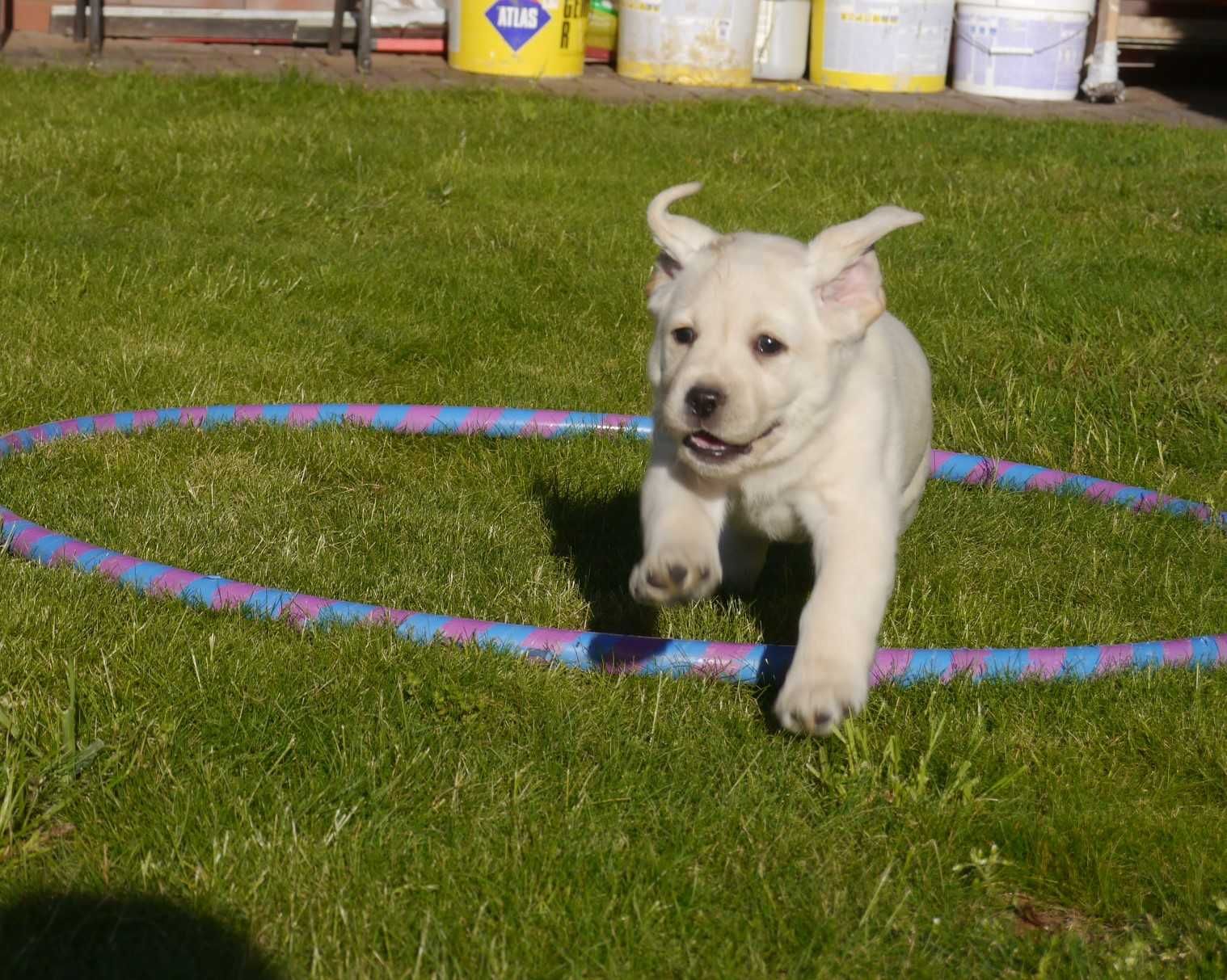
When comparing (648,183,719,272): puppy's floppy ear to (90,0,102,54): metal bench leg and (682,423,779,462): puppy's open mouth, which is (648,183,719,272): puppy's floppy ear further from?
(90,0,102,54): metal bench leg

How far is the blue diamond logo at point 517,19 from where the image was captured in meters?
12.3

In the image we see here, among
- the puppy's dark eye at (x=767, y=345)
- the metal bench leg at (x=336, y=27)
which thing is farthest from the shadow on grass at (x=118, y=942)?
the metal bench leg at (x=336, y=27)

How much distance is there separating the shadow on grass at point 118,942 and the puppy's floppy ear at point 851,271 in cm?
172

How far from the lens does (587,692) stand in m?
3.60

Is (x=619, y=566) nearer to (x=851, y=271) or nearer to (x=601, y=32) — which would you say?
(x=851, y=271)

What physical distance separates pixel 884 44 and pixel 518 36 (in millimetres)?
2938

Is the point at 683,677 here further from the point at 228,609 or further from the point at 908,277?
the point at 908,277

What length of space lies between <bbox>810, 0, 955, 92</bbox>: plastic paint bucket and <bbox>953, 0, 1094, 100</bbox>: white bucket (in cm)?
24

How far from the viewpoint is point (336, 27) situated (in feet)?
41.8

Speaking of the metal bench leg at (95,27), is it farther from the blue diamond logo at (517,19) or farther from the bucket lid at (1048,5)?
the bucket lid at (1048,5)

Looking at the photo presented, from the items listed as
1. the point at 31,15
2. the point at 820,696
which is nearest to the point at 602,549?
the point at 820,696

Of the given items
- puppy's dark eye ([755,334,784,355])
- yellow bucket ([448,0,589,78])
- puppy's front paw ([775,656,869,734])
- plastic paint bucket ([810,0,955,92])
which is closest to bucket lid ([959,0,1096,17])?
plastic paint bucket ([810,0,955,92])

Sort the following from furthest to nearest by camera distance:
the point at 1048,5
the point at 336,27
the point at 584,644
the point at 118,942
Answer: the point at 1048,5, the point at 336,27, the point at 584,644, the point at 118,942

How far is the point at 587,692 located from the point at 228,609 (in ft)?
2.85
